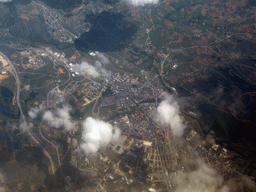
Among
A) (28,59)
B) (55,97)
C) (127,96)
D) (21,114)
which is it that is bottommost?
(21,114)

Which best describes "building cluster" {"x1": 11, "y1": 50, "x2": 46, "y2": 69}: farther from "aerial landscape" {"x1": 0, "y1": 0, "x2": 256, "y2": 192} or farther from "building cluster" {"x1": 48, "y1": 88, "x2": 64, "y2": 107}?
"building cluster" {"x1": 48, "y1": 88, "x2": 64, "y2": 107}

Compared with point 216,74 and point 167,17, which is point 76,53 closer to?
point 167,17

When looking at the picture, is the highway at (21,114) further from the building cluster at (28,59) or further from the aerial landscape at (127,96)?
the building cluster at (28,59)

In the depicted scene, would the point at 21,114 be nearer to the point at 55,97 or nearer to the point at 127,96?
the point at 55,97

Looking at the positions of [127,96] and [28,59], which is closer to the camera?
[127,96]

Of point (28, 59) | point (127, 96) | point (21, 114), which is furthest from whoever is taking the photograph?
point (28, 59)

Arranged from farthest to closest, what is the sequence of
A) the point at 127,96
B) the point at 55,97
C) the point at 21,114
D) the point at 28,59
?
the point at 28,59
the point at 127,96
the point at 55,97
the point at 21,114

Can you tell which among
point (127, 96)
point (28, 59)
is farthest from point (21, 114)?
point (127, 96)

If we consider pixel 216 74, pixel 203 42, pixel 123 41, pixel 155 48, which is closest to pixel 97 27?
pixel 123 41

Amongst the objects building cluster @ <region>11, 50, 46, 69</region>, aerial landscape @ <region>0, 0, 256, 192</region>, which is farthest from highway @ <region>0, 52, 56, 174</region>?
building cluster @ <region>11, 50, 46, 69</region>

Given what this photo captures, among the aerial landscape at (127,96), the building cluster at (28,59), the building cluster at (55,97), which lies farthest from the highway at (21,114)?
the building cluster at (55,97)
